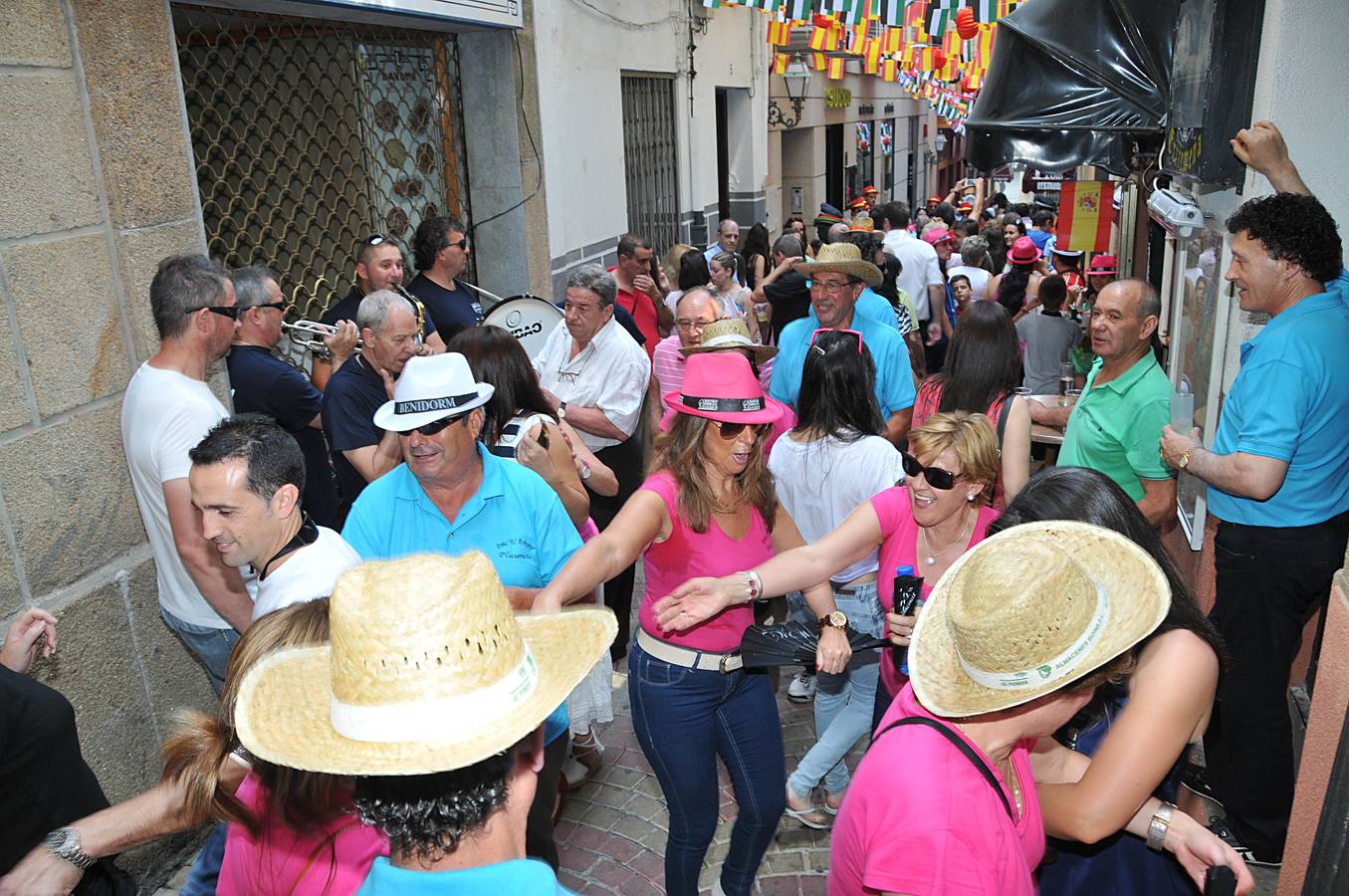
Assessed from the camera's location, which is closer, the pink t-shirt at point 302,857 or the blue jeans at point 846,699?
the pink t-shirt at point 302,857

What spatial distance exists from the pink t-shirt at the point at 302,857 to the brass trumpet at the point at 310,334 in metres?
3.42

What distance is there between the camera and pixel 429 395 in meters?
3.24

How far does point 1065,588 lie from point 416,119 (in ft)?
21.3

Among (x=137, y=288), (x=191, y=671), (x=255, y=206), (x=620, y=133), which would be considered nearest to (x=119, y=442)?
(x=137, y=288)

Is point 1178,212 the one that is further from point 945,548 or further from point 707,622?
point 707,622

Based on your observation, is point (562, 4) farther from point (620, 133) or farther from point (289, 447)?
point (289, 447)

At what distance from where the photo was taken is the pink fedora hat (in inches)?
132

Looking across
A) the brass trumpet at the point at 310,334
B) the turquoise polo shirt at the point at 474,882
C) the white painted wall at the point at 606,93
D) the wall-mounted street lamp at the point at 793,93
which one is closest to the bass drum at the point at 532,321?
the brass trumpet at the point at 310,334

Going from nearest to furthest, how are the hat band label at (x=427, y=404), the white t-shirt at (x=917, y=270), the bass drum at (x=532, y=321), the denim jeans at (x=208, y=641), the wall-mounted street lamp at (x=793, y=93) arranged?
the hat band label at (x=427, y=404), the denim jeans at (x=208, y=641), the bass drum at (x=532, y=321), the white t-shirt at (x=917, y=270), the wall-mounted street lamp at (x=793, y=93)

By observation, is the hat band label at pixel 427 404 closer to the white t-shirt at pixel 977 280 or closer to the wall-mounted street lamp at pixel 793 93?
the white t-shirt at pixel 977 280

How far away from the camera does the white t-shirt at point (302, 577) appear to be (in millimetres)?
2885

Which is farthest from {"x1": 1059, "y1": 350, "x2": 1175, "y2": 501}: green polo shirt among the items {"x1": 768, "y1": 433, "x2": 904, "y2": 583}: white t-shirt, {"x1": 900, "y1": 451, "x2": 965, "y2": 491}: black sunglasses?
{"x1": 900, "y1": 451, "x2": 965, "y2": 491}: black sunglasses

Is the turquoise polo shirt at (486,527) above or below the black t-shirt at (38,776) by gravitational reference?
above

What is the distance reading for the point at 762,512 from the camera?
349 centimetres
